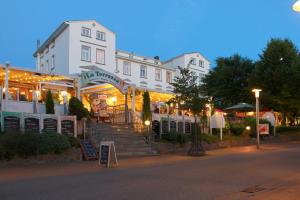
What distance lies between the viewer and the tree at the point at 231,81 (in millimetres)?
44906

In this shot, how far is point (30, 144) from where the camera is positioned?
17844 millimetres

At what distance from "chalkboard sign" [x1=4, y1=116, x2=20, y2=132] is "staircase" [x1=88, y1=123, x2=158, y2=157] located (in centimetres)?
379

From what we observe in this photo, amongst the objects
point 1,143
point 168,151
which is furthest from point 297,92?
point 1,143

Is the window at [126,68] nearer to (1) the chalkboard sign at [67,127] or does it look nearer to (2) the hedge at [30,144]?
(1) the chalkboard sign at [67,127]

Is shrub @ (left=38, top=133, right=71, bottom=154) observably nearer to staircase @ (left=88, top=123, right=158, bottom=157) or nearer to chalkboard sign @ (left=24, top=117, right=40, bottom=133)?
chalkboard sign @ (left=24, top=117, right=40, bottom=133)

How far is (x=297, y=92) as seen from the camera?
36312 mm

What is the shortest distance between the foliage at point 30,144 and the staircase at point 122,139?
2.82 m

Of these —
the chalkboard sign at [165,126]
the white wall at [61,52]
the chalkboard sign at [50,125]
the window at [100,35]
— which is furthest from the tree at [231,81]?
the chalkboard sign at [50,125]

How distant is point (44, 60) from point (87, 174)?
36549 millimetres

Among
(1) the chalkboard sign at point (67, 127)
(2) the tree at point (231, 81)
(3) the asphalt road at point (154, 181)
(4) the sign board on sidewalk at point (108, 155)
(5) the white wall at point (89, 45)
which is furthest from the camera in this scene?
(2) the tree at point (231, 81)

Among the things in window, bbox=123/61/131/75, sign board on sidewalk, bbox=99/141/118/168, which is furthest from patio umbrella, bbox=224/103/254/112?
sign board on sidewalk, bbox=99/141/118/168

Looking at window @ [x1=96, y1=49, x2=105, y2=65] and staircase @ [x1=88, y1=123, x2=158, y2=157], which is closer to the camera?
staircase @ [x1=88, y1=123, x2=158, y2=157]

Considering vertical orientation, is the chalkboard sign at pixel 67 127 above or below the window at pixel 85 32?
below

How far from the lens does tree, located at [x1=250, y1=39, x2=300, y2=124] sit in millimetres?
36312
